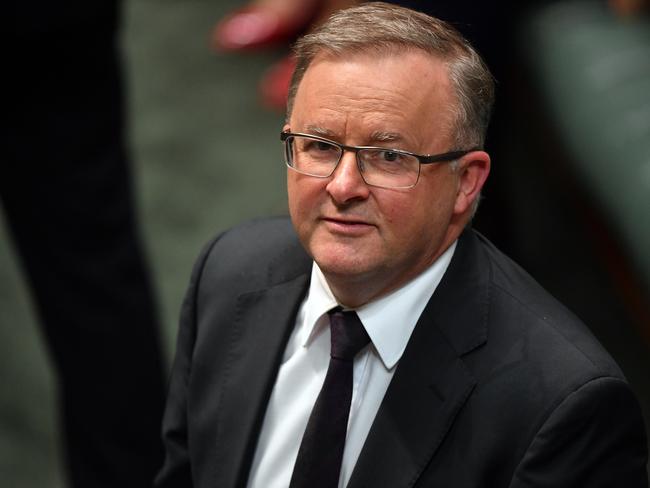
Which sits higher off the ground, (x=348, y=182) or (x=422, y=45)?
(x=422, y=45)

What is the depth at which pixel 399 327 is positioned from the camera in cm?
145

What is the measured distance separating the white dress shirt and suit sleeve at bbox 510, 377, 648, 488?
9.3 inches

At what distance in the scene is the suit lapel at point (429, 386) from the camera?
1.41 metres

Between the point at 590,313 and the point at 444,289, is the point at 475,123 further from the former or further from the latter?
the point at 590,313

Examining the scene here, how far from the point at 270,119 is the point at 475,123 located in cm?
335

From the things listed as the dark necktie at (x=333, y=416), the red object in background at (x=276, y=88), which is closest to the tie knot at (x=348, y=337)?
the dark necktie at (x=333, y=416)

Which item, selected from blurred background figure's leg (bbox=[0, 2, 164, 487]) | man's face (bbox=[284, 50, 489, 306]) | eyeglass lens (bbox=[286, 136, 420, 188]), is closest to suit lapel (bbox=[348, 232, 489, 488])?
man's face (bbox=[284, 50, 489, 306])

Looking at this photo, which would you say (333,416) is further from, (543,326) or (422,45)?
(422,45)

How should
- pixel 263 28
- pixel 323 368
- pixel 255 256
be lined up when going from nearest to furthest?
1. pixel 323 368
2. pixel 255 256
3. pixel 263 28

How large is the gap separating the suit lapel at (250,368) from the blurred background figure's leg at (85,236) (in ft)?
3.23

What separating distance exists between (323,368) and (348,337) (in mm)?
95

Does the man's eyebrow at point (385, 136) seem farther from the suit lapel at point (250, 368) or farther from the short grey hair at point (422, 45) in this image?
the suit lapel at point (250, 368)

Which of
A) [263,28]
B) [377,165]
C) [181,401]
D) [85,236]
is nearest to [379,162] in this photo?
[377,165]

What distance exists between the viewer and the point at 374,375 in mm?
1481
